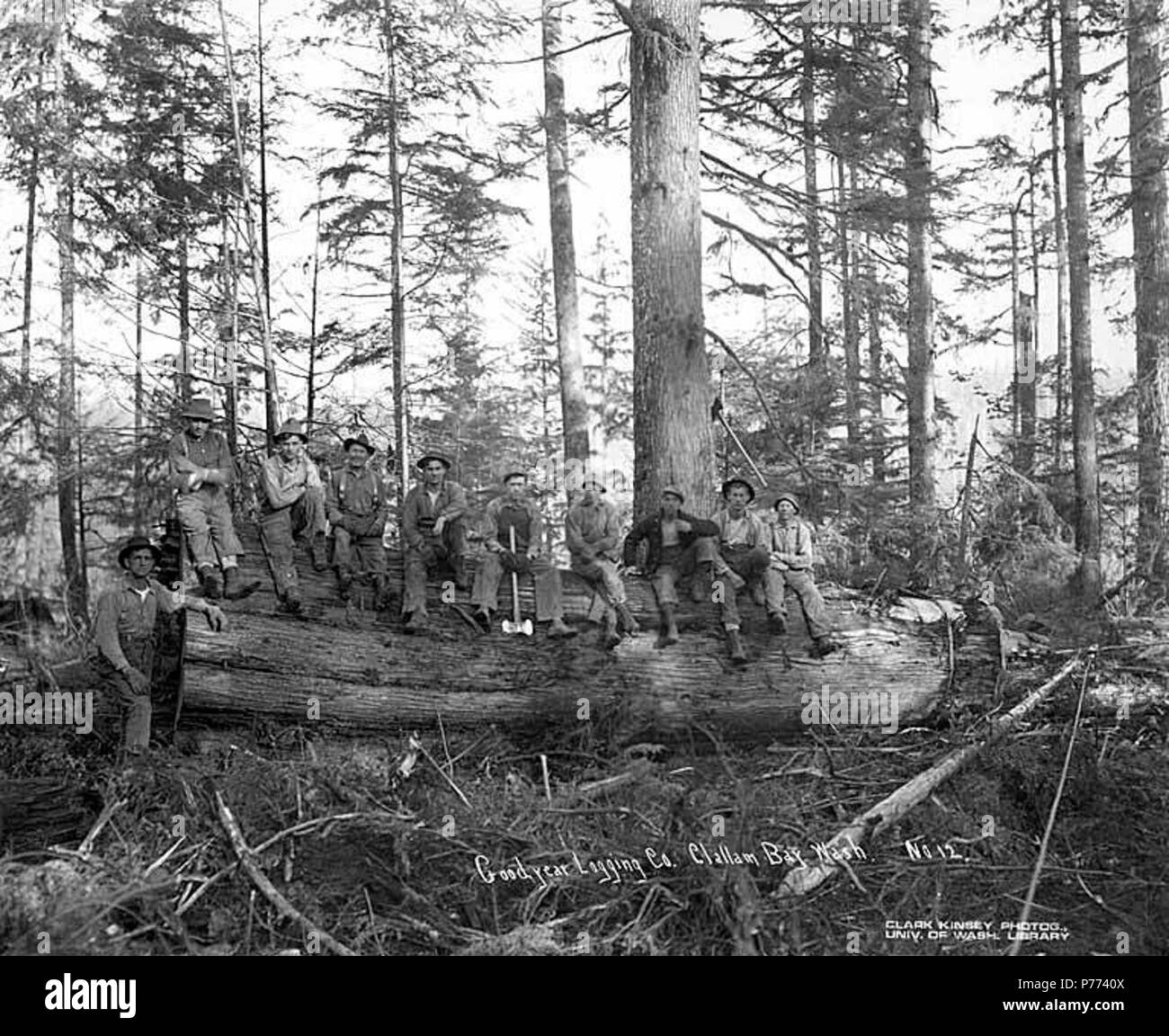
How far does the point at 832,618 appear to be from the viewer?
834cm

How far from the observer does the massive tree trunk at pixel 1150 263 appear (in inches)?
534

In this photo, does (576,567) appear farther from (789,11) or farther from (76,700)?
(789,11)

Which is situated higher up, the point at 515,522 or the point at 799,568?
the point at 515,522

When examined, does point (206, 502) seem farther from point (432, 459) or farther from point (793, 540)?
point (793, 540)

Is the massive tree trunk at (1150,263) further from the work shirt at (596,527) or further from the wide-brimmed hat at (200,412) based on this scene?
the wide-brimmed hat at (200,412)

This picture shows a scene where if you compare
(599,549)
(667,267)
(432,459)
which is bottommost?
(599,549)

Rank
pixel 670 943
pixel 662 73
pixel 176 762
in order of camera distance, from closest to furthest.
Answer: pixel 670 943 → pixel 176 762 → pixel 662 73

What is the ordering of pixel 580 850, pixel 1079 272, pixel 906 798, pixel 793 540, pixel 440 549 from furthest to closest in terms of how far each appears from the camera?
pixel 1079 272
pixel 793 540
pixel 440 549
pixel 906 798
pixel 580 850

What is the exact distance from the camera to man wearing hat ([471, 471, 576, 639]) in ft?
26.1

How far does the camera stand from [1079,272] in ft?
49.9

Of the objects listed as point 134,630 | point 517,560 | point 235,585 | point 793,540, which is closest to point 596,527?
point 517,560

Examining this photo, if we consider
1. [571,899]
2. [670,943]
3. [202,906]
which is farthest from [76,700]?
[670,943]

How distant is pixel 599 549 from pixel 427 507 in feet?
5.25
